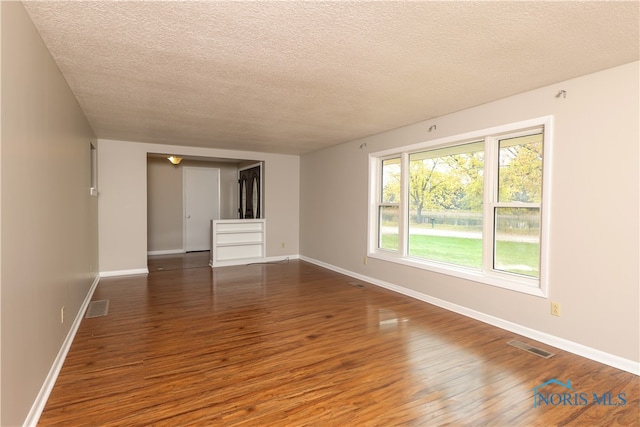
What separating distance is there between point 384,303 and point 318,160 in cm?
347

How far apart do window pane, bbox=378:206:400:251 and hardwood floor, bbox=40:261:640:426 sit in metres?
1.20

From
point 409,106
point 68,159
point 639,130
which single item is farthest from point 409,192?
point 68,159

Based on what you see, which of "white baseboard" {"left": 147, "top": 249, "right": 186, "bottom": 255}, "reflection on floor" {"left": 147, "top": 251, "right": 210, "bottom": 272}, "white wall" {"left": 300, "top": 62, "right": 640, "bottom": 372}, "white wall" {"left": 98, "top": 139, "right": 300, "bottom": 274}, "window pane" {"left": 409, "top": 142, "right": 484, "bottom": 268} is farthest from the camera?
"white baseboard" {"left": 147, "top": 249, "right": 186, "bottom": 255}

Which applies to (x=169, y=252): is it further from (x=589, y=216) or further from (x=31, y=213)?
(x=589, y=216)

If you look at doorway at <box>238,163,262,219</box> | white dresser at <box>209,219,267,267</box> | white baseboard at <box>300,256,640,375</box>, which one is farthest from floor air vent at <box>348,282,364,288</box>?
doorway at <box>238,163,262,219</box>

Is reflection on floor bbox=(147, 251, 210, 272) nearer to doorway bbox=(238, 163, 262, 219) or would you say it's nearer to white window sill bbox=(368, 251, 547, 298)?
doorway bbox=(238, 163, 262, 219)

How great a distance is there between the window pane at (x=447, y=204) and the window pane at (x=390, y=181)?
0.26 meters

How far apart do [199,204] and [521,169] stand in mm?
7119

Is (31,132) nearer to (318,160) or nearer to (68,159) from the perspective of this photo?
(68,159)

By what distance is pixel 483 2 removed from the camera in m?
1.80

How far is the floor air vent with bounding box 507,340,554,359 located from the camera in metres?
2.80

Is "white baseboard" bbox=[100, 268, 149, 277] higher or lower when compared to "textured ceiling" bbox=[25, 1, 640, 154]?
lower

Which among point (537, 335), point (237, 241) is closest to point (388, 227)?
point (537, 335)

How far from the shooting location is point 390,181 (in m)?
5.13
